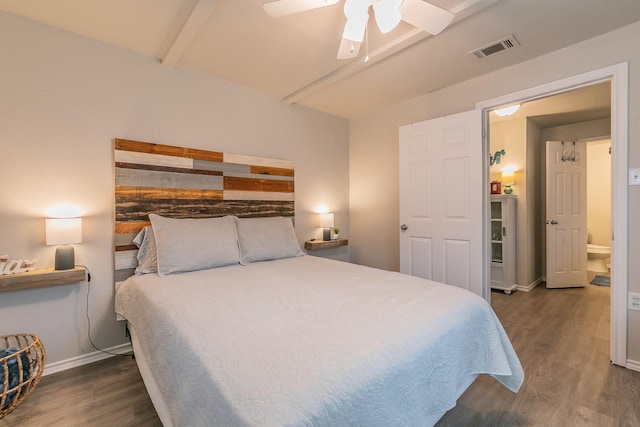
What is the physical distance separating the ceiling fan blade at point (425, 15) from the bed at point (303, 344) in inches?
60.9

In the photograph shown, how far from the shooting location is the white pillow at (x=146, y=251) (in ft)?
6.93

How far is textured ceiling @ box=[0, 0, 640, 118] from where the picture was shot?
5.93ft

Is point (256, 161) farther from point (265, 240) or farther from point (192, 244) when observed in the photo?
point (192, 244)

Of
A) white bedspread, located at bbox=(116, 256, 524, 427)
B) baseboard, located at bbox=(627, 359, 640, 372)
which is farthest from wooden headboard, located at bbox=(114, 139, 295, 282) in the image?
baseboard, located at bbox=(627, 359, 640, 372)

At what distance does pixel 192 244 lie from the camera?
2.17m

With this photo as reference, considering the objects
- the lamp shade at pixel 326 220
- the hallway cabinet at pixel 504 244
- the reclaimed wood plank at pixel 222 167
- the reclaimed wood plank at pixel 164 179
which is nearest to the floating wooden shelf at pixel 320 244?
the lamp shade at pixel 326 220

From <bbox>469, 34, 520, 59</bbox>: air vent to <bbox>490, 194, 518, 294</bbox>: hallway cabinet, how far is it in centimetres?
220

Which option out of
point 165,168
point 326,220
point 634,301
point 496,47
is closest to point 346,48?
point 496,47

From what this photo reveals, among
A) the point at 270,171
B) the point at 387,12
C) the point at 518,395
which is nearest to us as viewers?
the point at 387,12

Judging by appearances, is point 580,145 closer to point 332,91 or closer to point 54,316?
point 332,91

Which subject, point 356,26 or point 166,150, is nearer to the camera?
point 356,26

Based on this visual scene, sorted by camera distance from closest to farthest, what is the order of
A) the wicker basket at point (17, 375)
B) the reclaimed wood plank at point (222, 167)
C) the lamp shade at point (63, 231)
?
the wicker basket at point (17, 375) < the lamp shade at point (63, 231) < the reclaimed wood plank at point (222, 167)

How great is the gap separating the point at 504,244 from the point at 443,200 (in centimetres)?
170

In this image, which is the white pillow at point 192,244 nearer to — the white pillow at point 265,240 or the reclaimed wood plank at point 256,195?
the white pillow at point 265,240
